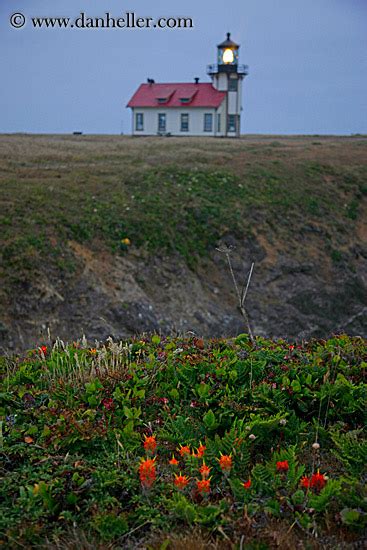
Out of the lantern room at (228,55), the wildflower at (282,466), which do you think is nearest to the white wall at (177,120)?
the lantern room at (228,55)

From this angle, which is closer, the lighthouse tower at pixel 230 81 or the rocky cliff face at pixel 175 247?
the rocky cliff face at pixel 175 247

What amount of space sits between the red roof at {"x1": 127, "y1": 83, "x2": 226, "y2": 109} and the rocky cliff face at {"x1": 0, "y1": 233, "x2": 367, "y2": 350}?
3191 centimetres

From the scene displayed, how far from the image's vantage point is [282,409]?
399 cm

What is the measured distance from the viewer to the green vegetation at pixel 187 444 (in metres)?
2.88

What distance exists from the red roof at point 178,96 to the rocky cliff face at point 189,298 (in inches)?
1256

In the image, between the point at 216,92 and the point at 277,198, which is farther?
the point at 216,92

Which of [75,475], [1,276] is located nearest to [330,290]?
[1,276]

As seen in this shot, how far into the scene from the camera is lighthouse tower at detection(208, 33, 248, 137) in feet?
158

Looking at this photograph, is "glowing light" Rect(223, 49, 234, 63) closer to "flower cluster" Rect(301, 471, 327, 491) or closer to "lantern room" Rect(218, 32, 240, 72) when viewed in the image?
"lantern room" Rect(218, 32, 240, 72)

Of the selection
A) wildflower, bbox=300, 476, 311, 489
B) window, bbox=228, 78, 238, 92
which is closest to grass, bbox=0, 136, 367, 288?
wildflower, bbox=300, 476, 311, 489

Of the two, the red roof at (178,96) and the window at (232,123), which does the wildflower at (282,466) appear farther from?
the window at (232,123)

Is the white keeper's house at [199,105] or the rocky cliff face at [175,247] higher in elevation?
the white keeper's house at [199,105]

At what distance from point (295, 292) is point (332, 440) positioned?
1277 centimetres

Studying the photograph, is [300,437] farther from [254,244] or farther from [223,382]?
[254,244]
